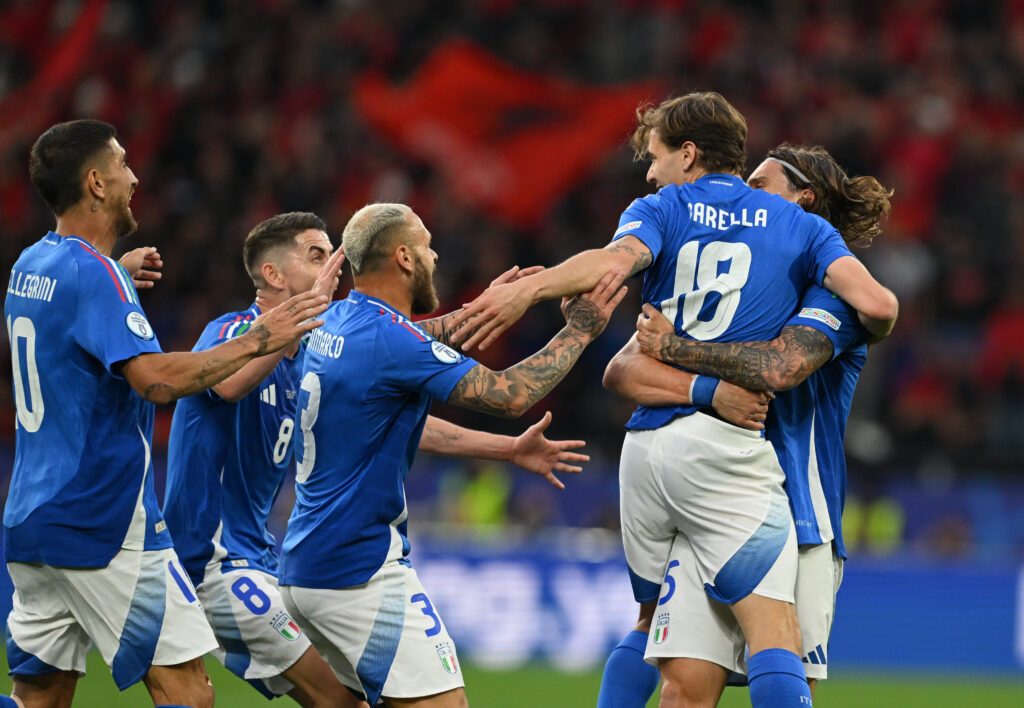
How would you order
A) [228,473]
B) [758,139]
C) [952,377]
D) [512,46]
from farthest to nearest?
Result: [512,46] < [758,139] < [952,377] < [228,473]

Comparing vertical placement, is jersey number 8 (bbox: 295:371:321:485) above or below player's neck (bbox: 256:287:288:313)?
below

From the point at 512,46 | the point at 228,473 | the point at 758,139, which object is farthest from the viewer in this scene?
the point at 512,46

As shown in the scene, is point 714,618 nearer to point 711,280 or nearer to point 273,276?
point 711,280

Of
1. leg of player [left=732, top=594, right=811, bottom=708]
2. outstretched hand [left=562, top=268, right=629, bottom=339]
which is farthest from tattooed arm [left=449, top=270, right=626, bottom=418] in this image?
leg of player [left=732, top=594, right=811, bottom=708]

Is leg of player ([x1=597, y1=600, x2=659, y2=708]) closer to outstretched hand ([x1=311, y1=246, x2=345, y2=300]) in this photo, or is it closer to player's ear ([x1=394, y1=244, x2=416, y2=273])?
player's ear ([x1=394, y1=244, x2=416, y2=273])

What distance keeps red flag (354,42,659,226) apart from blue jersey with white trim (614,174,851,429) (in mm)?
11225

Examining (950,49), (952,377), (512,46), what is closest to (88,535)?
(952,377)

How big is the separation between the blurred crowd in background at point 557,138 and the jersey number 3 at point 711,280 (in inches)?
312

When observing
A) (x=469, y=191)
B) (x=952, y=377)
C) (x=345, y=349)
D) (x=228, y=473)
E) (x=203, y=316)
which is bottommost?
(x=228, y=473)

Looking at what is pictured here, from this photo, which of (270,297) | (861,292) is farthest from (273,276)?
(861,292)

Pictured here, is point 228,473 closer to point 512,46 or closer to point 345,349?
point 345,349

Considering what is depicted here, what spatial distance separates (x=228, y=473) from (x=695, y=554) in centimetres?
219

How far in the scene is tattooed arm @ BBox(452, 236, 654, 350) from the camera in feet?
16.7

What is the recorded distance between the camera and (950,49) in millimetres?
17875
